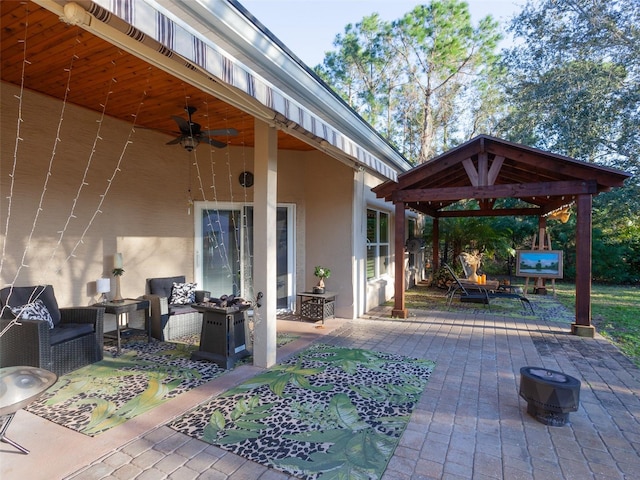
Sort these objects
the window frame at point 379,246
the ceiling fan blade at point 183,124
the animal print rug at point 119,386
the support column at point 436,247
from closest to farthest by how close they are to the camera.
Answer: the animal print rug at point 119,386, the ceiling fan blade at point 183,124, the window frame at point 379,246, the support column at point 436,247

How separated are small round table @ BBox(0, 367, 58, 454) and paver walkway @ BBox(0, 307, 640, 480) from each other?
0.58 meters

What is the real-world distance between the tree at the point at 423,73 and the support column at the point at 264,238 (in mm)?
13445

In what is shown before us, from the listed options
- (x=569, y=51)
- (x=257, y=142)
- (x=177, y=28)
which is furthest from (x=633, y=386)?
(x=569, y=51)

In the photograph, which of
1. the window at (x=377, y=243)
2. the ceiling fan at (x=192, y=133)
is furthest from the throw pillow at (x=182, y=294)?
the window at (x=377, y=243)

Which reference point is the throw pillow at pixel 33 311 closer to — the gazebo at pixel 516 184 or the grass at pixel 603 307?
the gazebo at pixel 516 184

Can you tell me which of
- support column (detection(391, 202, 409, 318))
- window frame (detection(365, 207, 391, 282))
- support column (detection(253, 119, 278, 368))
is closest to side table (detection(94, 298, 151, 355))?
support column (detection(253, 119, 278, 368))

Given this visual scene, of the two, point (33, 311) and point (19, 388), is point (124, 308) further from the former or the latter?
point (19, 388)

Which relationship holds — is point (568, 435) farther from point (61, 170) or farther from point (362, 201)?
point (61, 170)

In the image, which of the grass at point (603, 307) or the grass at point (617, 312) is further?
the grass at point (603, 307)

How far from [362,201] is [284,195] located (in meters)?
1.74

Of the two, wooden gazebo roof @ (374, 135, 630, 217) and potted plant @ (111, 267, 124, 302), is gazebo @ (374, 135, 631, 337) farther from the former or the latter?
potted plant @ (111, 267, 124, 302)

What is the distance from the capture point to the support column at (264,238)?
4223 mm

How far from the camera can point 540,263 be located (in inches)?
336

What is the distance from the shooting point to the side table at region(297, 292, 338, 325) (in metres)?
6.64
